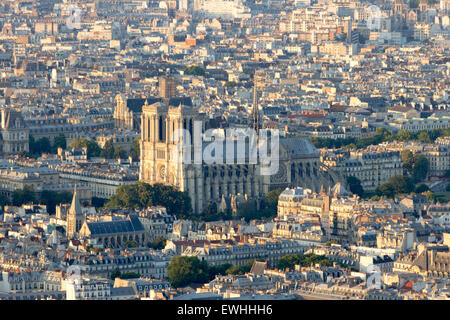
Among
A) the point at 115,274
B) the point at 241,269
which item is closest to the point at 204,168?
the point at 241,269

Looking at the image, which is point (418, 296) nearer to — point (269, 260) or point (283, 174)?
point (269, 260)

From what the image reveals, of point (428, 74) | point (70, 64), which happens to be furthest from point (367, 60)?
point (70, 64)

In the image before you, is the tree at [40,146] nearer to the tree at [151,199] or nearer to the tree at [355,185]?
the tree at [355,185]

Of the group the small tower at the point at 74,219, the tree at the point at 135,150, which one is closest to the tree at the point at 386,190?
the tree at the point at 135,150

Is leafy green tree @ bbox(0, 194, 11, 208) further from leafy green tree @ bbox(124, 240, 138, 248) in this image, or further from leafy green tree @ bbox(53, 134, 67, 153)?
leafy green tree @ bbox(53, 134, 67, 153)

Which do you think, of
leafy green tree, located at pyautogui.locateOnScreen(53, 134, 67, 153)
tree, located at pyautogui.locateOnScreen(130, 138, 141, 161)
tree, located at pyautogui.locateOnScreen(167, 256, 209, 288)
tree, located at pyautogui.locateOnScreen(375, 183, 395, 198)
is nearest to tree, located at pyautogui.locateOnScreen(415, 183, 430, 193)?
tree, located at pyautogui.locateOnScreen(375, 183, 395, 198)

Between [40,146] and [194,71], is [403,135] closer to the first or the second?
[40,146]
